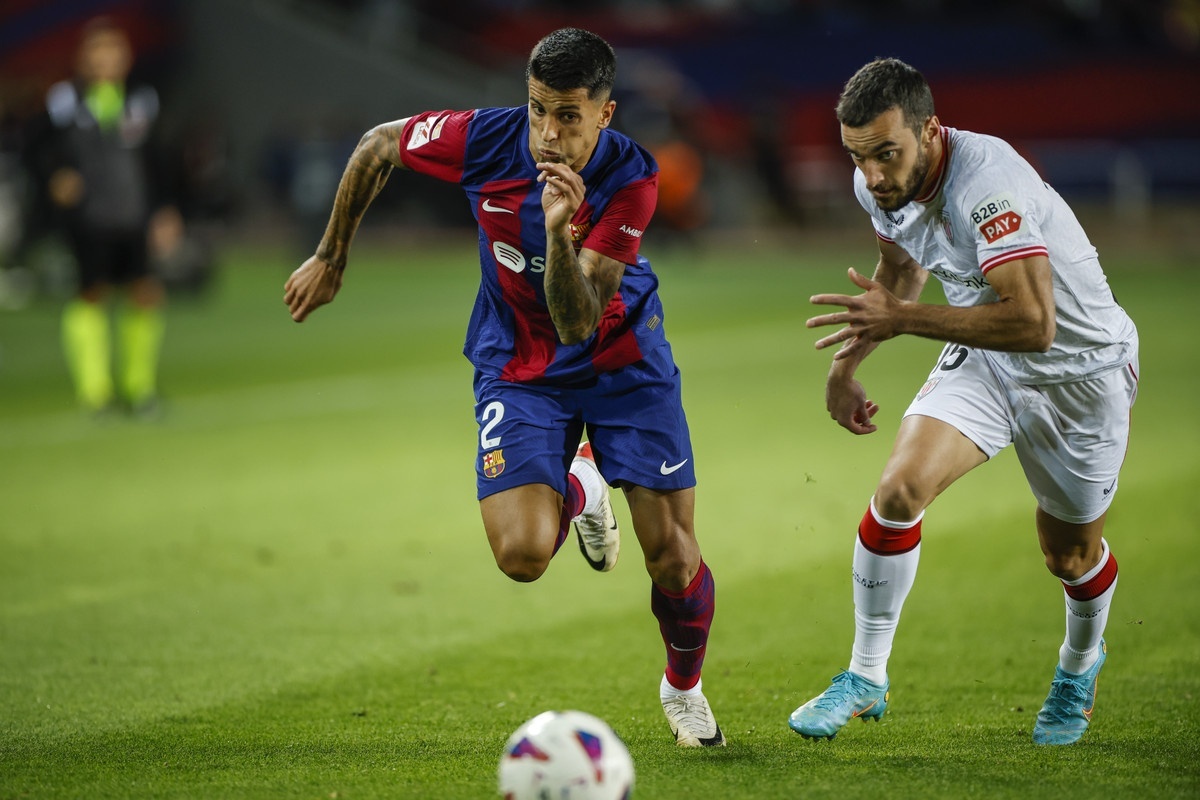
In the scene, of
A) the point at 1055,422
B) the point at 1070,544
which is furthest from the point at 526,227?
the point at 1070,544

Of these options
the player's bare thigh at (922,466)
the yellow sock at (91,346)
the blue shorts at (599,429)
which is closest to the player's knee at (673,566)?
the blue shorts at (599,429)

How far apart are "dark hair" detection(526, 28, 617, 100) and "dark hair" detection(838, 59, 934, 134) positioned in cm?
74

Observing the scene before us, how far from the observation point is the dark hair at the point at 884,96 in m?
4.41

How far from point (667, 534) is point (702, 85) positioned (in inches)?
1013

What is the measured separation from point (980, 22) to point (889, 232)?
2518 centimetres

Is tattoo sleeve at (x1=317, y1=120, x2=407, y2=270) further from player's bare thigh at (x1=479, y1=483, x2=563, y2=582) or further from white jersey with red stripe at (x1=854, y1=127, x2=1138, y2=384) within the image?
white jersey with red stripe at (x1=854, y1=127, x2=1138, y2=384)

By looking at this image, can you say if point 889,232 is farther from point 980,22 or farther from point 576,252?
point 980,22

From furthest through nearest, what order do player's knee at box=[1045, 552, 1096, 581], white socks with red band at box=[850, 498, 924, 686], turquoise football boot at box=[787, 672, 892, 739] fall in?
player's knee at box=[1045, 552, 1096, 581], white socks with red band at box=[850, 498, 924, 686], turquoise football boot at box=[787, 672, 892, 739]

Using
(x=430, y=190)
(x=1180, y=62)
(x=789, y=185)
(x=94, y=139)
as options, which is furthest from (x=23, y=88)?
(x=1180, y=62)

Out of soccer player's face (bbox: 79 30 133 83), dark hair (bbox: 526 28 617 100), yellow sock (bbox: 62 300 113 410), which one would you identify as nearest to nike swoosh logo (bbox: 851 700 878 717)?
dark hair (bbox: 526 28 617 100)

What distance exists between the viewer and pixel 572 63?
4.50 m

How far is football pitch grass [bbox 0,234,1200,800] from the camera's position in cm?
456

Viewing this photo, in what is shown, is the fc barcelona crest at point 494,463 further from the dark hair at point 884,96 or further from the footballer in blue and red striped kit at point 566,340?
the dark hair at point 884,96

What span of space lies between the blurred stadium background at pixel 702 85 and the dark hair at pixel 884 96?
19.3m
